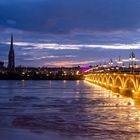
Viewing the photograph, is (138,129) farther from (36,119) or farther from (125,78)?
(125,78)

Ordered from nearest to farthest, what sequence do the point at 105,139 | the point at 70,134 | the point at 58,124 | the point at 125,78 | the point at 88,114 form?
1. the point at 105,139
2. the point at 70,134
3. the point at 58,124
4. the point at 88,114
5. the point at 125,78

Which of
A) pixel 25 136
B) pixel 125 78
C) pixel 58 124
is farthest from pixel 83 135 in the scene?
pixel 125 78

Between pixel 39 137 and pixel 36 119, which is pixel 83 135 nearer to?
pixel 39 137

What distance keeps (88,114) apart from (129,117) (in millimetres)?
5901

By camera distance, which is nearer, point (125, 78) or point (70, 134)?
point (70, 134)

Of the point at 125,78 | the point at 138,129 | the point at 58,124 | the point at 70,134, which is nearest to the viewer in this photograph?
the point at 70,134

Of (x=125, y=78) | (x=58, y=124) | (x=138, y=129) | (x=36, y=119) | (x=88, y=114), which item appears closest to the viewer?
(x=138, y=129)

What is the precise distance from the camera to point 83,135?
45406 millimetres

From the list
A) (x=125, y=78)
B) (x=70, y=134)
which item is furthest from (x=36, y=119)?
(x=125, y=78)

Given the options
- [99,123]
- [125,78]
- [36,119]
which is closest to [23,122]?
[36,119]

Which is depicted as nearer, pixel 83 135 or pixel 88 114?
pixel 83 135

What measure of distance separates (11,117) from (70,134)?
1561cm

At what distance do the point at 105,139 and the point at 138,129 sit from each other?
692 centimetres

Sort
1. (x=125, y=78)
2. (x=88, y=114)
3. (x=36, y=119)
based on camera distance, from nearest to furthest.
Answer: (x=36, y=119) < (x=88, y=114) < (x=125, y=78)
